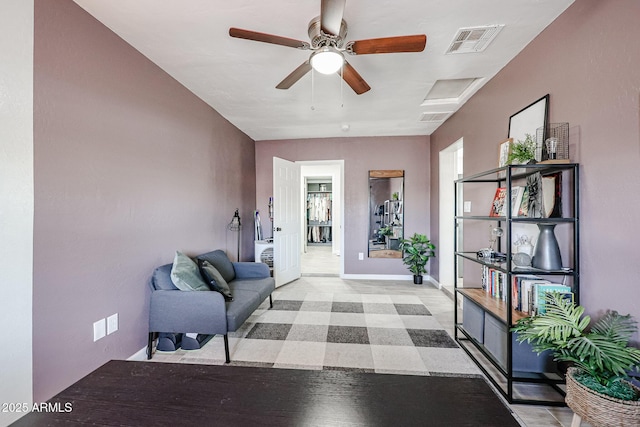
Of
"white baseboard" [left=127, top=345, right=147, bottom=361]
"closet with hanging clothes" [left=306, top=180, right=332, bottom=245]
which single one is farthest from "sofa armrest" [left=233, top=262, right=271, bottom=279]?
"closet with hanging clothes" [left=306, top=180, right=332, bottom=245]

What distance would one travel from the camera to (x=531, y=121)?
2.09 meters

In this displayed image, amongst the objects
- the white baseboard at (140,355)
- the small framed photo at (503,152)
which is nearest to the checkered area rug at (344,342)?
the white baseboard at (140,355)

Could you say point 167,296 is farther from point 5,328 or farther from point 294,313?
point 294,313

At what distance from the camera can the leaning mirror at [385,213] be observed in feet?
15.9

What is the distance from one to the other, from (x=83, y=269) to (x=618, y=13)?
349cm

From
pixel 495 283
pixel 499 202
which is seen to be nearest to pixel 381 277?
pixel 495 283

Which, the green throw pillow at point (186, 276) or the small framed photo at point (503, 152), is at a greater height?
the small framed photo at point (503, 152)

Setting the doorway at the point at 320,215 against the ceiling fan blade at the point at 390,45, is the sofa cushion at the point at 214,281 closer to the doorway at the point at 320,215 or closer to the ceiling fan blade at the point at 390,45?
the ceiling fan blade at the point at 390,45

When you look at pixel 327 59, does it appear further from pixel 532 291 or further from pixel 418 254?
pixel 418 254

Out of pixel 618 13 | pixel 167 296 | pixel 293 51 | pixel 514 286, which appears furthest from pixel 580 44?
pixel 167 296

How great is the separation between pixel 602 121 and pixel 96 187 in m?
3.19

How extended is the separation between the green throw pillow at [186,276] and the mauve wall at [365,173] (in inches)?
118

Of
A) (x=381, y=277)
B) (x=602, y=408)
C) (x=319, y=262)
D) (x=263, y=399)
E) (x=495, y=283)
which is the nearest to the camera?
(x=263, y=399)

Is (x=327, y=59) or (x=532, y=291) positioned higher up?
(x=327, y=59)
